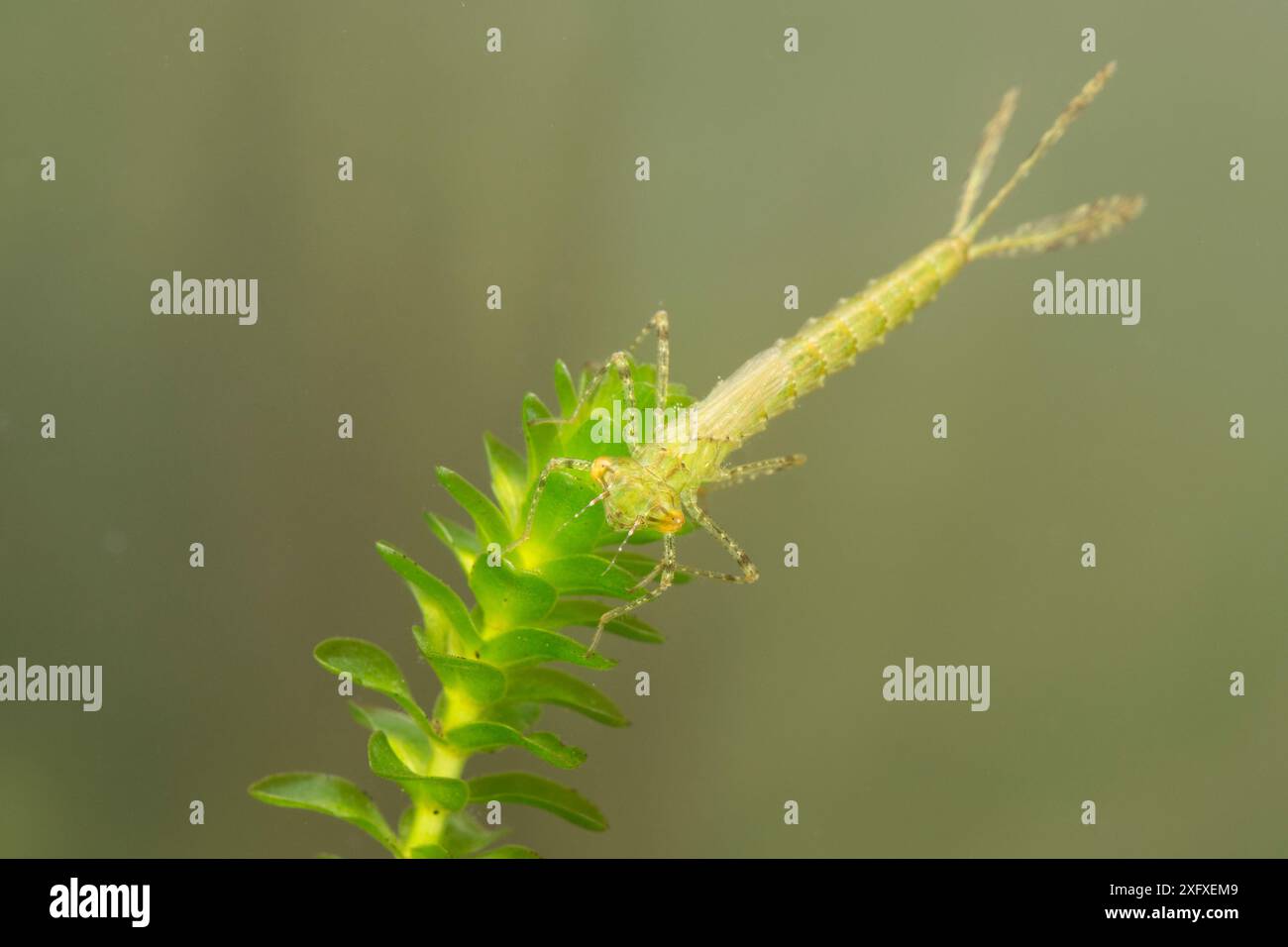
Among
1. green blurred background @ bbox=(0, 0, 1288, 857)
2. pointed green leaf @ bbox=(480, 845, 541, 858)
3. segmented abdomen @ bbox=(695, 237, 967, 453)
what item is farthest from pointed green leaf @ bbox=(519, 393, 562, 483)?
green blurred background @ bbox=(0, 0, 1288, 857)

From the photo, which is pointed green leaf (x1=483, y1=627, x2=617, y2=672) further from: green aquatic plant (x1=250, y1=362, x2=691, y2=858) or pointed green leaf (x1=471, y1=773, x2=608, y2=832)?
pointed green leaf (x1=471, y1=773, x2=608, y2=832)

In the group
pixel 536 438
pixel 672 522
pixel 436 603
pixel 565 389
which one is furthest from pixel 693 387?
pixel 436 603

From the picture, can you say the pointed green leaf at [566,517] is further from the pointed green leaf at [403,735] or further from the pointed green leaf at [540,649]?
the pointed green leaf at [403,735]

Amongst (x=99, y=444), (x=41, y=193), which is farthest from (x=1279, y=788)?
(x=41, y=193)

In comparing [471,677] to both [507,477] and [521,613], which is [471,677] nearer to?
[521,613]

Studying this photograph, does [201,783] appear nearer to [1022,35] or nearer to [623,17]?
[623,17]
